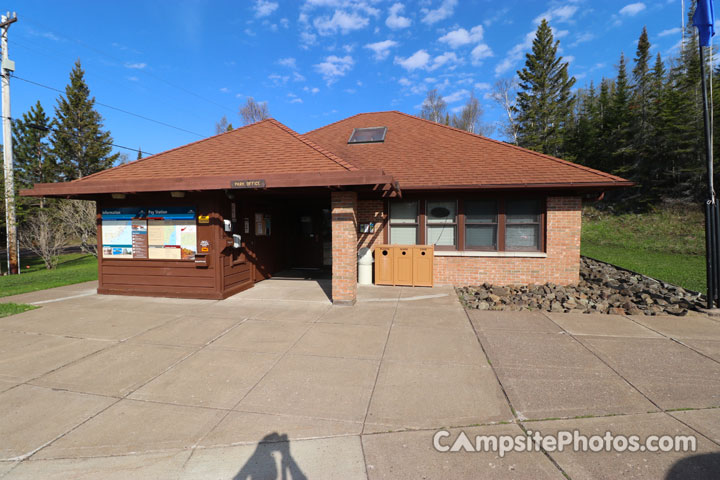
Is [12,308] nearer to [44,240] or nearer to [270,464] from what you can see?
[270,464]

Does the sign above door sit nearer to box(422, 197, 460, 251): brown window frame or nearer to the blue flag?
box(422, 197, 460, 251): brown window frame

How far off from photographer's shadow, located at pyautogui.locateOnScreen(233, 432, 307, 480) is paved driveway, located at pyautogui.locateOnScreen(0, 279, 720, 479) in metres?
0.01

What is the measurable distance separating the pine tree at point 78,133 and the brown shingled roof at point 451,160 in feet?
99.9

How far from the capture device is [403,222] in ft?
32.5

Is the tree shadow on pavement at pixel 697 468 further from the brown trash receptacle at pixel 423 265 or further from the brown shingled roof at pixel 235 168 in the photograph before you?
the brown trash receptacle at pixel 423 265

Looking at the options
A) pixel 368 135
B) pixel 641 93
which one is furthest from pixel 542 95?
pixel 368 135

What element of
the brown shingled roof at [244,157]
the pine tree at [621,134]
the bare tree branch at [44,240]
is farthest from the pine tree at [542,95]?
the bare tree branch at [44,240]

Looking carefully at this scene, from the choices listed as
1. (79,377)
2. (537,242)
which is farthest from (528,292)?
(79,377)

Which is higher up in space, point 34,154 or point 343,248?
point 34,154

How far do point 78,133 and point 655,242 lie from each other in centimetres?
4742

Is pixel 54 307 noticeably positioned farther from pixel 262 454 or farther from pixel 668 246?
pixel 668 246

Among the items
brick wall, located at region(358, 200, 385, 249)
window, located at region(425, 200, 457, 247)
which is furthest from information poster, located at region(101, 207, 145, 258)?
window, located at region(425, 200, 457, 247)

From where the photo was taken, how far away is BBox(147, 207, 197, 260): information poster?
25.7 ft

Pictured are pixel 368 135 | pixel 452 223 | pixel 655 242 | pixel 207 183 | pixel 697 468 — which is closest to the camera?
pixel 697 468
